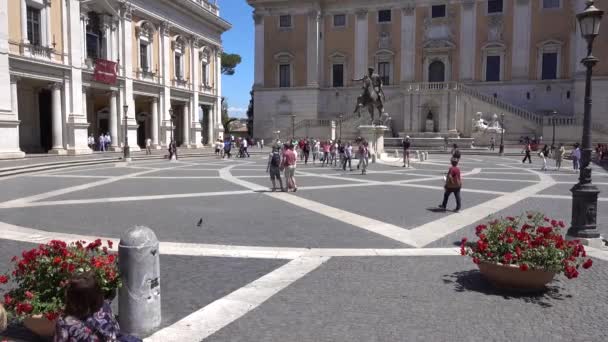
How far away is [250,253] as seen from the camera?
7527 millimetres

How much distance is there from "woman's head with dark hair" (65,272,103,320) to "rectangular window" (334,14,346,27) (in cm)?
5392

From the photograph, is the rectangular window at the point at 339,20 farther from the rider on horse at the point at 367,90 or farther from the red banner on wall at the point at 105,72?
the red banner on wall at the point at 105,72

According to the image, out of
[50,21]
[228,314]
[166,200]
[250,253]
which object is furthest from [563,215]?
[50,21]

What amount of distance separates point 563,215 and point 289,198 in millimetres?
6802

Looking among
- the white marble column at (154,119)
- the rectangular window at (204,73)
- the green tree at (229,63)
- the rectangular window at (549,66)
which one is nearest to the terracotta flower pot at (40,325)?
the white marble column at (154,119)

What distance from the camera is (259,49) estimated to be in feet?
186

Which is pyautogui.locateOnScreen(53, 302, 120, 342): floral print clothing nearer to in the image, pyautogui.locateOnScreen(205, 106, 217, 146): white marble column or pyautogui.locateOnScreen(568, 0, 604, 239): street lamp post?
pyautogui.locateOnScreen(568, 0, 604, 239): street lamp post

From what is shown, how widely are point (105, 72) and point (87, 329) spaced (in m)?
32.2

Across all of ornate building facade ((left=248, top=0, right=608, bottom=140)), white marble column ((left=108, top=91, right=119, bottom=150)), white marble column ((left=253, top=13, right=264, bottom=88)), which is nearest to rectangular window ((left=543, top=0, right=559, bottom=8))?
ornate building facade ((left=248, top=0, right=608, bottom=140))

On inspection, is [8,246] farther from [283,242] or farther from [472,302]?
[472,302]

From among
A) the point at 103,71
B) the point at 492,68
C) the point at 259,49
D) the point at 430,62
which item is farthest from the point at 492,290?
the point at 259,49

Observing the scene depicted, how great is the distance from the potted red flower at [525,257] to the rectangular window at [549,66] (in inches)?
1868

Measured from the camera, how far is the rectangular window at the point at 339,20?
54094 mm

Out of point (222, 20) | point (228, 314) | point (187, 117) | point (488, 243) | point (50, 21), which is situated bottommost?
point (228, 314)
